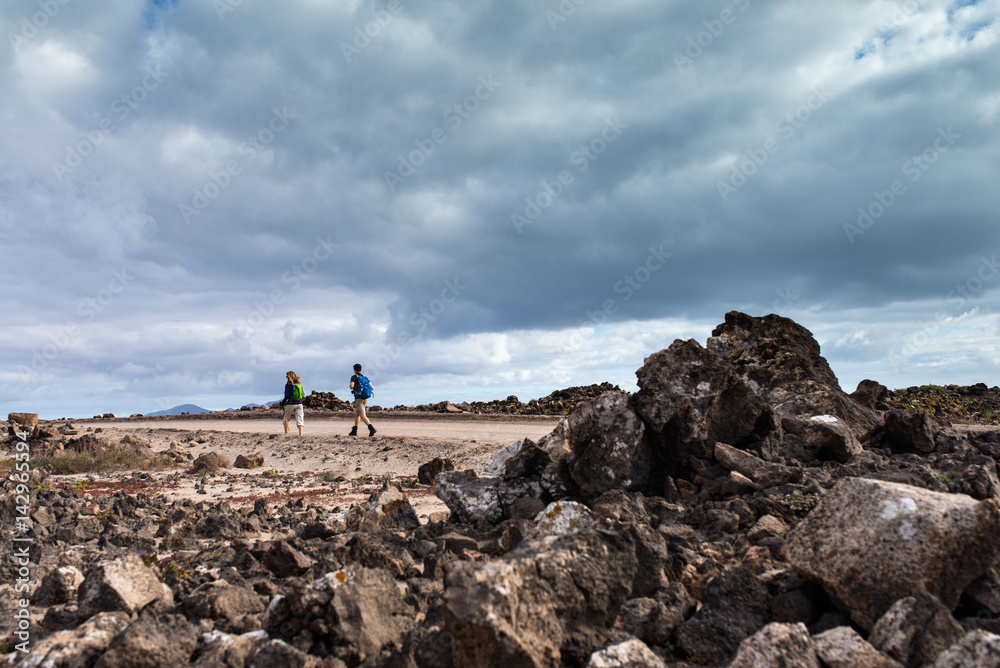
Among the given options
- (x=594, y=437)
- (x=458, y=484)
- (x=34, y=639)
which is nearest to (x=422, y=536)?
(x=458, y=484)

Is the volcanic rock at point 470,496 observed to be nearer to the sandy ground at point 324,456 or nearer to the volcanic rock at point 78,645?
the sandy ground at point 324,456

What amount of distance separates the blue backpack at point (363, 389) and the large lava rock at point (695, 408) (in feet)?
45.5

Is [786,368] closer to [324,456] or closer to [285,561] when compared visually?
[285,561]

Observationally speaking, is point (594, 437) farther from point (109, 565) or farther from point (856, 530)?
point (109, 565)

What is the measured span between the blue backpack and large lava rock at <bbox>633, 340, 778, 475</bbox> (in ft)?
45.5

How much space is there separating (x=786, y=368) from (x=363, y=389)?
14.1m

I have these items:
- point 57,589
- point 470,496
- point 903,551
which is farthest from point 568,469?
point 57,589

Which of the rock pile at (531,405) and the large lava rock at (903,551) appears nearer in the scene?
the large lava rock at (903,551)

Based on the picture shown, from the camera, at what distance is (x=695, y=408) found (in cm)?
848

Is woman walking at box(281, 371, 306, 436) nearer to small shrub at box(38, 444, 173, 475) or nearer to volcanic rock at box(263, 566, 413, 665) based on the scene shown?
small shrub at box(38, 444, 173, 475)

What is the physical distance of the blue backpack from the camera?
21.0 m

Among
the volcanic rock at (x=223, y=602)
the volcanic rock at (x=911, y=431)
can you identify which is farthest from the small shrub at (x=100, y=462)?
Answer: the volcanic rock at (x=911, y=431)

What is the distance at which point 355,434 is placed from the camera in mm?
21047

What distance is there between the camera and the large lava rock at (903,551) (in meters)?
3.97
